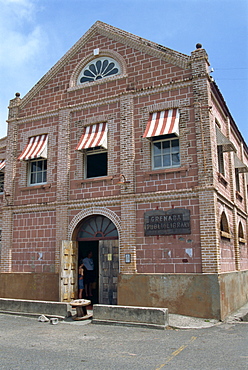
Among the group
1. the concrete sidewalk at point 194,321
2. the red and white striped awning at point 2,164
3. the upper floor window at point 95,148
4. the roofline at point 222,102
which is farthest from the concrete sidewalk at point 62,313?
the roofline at point 222,102

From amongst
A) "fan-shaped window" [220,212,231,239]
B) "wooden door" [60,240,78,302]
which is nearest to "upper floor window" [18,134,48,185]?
"wooden door" [60,240,78,302]

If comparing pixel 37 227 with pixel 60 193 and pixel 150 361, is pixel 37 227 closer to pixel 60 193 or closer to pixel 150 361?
pixel 60 193

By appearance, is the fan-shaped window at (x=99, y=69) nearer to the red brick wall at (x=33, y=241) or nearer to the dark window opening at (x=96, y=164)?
the dark window opening at (x=96, y=164)

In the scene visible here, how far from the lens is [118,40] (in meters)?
14.4

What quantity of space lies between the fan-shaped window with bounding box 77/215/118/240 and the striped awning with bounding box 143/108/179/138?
3.45 meters

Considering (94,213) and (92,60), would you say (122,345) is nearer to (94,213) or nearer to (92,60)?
(94,213)

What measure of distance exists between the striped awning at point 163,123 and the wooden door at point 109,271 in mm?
4006

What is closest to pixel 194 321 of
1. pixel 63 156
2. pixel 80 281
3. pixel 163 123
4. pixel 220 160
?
pixel 80 281

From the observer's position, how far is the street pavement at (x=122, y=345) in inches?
259

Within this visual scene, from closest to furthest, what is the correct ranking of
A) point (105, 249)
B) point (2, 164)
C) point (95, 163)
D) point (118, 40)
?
1. point (105, 249)
2. point (95, 163)
3. point (118, 40)
4. point (2, 164)

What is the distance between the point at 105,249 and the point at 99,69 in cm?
705

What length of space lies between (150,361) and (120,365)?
0.60 metres

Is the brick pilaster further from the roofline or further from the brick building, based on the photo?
the roofline

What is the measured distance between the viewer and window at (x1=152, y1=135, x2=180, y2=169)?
1247 centimetres
